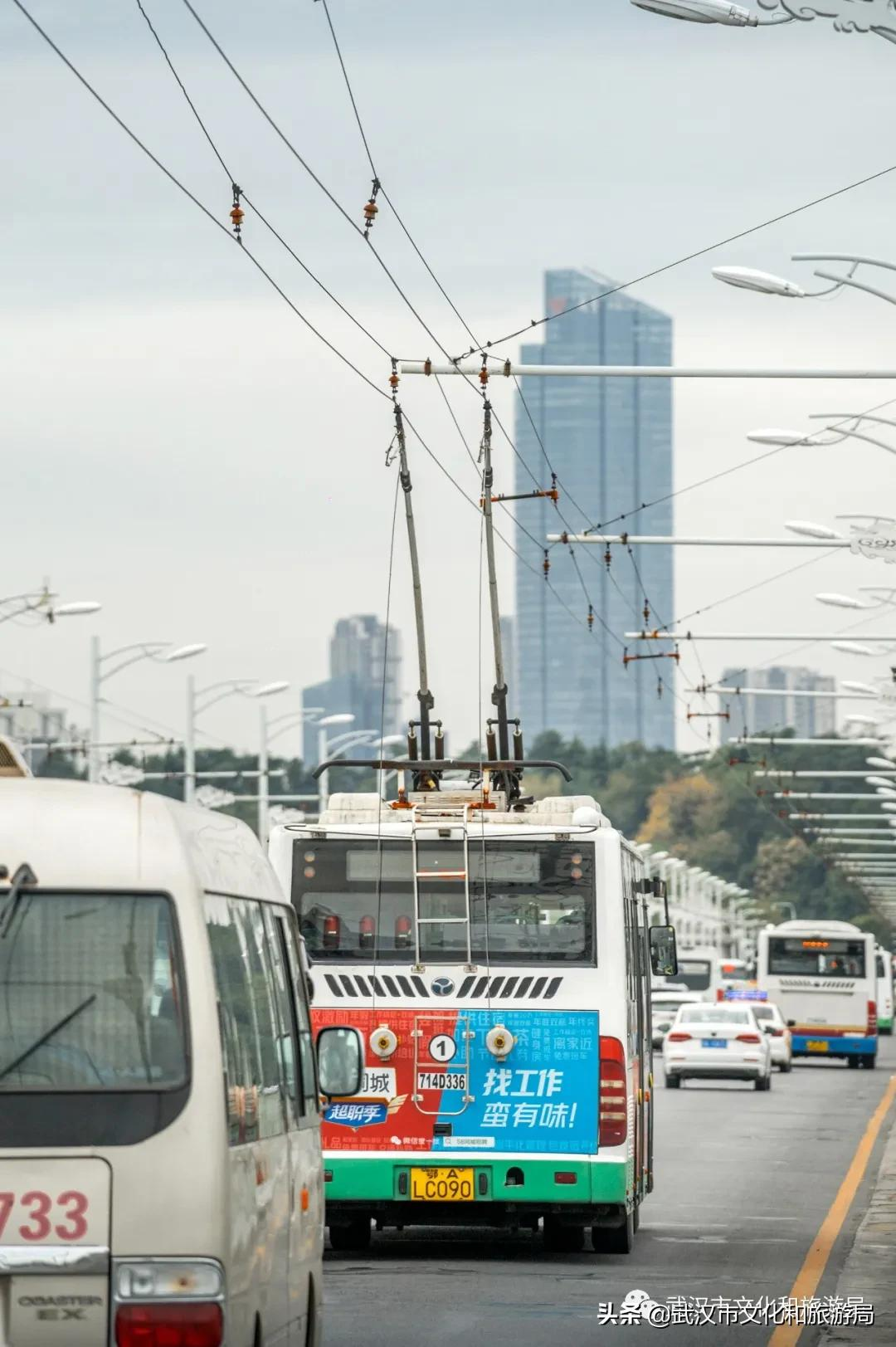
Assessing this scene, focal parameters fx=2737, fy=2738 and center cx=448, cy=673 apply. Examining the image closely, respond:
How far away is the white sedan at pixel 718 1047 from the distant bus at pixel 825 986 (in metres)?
12.5

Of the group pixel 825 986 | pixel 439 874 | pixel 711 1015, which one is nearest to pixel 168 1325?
pixel 439 874

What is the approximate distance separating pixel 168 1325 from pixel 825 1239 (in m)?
12.0

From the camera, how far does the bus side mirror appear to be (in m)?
18.1

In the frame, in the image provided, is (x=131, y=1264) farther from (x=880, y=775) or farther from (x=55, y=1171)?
(x=880, y=775)

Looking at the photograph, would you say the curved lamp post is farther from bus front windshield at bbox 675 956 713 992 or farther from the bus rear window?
bus front windshield at bbox 675 956 713 992

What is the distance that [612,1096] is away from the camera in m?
15.4

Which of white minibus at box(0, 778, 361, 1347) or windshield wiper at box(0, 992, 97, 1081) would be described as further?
windshield wiper at box(0, 992, 97, 1081)

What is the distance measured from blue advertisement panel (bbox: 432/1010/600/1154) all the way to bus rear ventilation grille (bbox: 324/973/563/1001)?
11cm

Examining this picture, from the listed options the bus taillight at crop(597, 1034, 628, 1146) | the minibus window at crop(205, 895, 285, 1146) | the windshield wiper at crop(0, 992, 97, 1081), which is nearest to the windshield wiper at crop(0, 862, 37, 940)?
the windshield wiper at crop(0, 992, 97, 1081)

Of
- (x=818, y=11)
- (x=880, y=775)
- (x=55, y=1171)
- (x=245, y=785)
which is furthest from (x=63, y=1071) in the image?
(x=245, y=785)

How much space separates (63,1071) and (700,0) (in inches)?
442

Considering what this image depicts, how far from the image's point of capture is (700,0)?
16.5m

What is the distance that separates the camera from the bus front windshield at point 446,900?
618 inches

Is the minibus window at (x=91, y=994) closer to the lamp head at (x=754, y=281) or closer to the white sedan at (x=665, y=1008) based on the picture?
the lamp head at (x=754, y=281)
